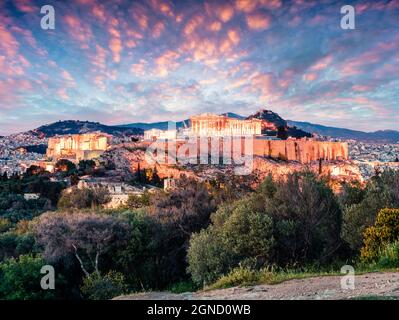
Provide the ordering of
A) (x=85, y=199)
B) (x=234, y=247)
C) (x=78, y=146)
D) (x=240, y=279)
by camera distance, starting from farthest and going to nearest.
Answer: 1. (x=78, y=146)
2. (x=85, y=199)
3. (x=234, y=247)
4. (x=240, y=279)

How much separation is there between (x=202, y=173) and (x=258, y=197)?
27.9 meters

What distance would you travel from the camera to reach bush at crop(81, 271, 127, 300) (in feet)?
31.8

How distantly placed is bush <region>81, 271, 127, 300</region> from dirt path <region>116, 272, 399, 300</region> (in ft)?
13.9

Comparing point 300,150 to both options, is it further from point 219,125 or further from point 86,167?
point 86,167

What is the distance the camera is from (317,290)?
525 centimetres

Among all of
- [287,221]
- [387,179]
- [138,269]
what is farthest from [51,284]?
[387,179]

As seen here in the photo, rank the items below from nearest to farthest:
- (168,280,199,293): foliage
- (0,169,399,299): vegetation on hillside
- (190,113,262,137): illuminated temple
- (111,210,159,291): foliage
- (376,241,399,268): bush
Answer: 1. (376,241,399,268): bush
2. (0,169,399,299): vegetation on hillside
3. (168,280,199,293): foliage
4. (111,210,159,291): foliage
5. (190,113,262,137): illuminated temple

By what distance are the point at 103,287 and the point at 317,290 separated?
6139 millimetres

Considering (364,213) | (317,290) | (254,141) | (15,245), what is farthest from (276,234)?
(254,141)

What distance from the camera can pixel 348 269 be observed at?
6.55m

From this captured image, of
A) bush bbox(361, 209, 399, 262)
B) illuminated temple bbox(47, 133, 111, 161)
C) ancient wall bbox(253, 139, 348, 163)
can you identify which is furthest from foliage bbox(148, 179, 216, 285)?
illuminated temple bbox(47, 133, 111, 161)

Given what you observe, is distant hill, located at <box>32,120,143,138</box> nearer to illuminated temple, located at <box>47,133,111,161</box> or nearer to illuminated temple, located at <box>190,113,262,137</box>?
illuminated temple, located at <box>47,133,111,161</box>

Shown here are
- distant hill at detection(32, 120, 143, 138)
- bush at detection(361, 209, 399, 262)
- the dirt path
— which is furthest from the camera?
distant hill at detection(32, 120, 143, 138)
